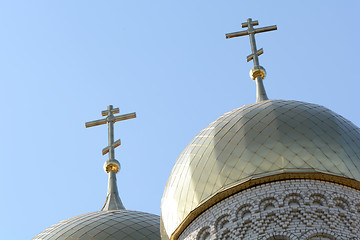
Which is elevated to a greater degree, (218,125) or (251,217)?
(218,125)

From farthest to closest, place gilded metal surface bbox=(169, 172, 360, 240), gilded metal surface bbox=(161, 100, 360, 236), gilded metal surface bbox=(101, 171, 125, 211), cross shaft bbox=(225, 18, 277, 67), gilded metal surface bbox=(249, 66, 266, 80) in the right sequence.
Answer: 1. gilded metal surface bbox=(101, 171, 125, 211)
2. cross shaft bbox=(225, 18, 277, 67)
3. gilded metal surface bbox=(249, 66, 266, 80)
4. gilded metal surface bbox=(161, 100, 360, 236)
5. gilded metal surface bbox=(169, 172, 360, 240)

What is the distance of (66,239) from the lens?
17.6 m

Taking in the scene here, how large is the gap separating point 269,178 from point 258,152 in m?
0.49

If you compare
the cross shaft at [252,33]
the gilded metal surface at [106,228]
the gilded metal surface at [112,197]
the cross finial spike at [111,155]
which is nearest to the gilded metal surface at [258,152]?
the gilded metal surface at [106,228]

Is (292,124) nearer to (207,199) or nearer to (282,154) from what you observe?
(282,154)

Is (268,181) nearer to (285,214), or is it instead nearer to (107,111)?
(285,214)

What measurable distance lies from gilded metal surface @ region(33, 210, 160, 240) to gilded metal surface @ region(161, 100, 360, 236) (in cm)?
276

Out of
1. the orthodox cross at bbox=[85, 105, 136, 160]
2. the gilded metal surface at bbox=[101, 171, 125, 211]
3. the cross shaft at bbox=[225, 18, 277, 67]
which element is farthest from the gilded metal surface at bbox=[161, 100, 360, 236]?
the orthodox cross at bbox=[85, 105, 136, 160]

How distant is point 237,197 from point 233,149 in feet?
2.77

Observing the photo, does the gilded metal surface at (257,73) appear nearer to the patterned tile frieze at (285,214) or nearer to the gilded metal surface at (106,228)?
the gilded metal surface at (106,228)

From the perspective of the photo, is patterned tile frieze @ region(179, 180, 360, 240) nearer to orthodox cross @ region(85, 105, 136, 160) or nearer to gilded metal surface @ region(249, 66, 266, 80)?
gilded metal surface @ region(249, 66, 266, 80)

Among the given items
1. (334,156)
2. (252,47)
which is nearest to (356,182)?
(334,156)

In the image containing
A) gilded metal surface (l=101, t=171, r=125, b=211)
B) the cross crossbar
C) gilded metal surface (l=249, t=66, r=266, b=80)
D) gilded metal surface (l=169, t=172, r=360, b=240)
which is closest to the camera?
gilded metal surface (l=169, t=172, r=360, b=240)

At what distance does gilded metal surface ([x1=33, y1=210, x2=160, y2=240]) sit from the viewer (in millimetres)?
17656
